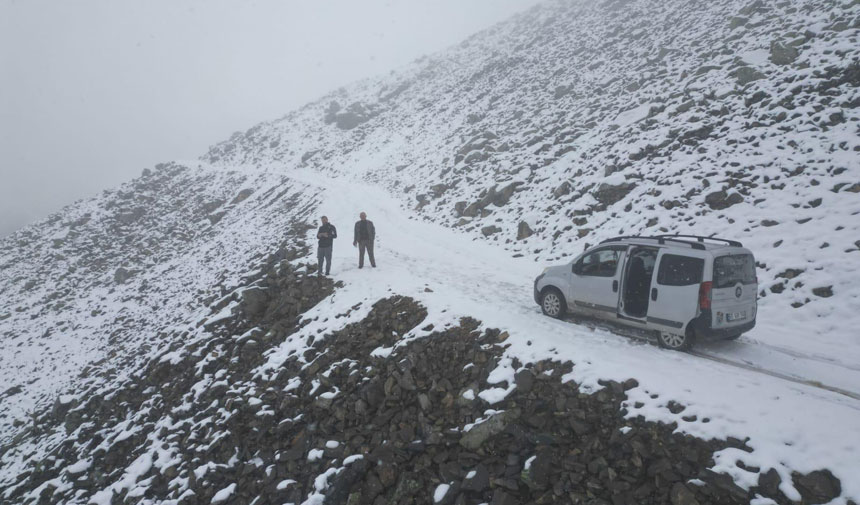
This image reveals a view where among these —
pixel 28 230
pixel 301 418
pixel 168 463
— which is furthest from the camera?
pixel 28 230

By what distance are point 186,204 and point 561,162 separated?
34700 millimetres

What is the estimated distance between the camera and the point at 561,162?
64.6ft

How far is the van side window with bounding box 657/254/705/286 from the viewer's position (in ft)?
21.4

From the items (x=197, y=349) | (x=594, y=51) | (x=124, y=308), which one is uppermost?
(x=594, y=51)

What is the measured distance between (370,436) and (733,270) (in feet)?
22.7

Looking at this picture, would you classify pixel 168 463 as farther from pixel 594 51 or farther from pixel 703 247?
pixel 594 51

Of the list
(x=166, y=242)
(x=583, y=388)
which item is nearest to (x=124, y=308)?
(x=166, y=242)

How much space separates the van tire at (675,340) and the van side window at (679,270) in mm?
929

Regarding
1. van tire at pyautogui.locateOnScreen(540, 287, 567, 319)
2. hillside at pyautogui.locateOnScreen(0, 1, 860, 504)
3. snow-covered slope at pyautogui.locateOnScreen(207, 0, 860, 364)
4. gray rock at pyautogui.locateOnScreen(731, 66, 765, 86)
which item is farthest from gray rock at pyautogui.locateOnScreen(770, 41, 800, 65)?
van tire at pyautogui.locateOnScreen(540, 287, 567, 319)

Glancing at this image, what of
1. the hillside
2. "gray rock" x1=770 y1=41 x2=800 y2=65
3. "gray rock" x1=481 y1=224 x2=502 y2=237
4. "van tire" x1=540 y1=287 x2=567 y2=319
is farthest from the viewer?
"gray rock" x1=481 y1=224 x2=502 y2=237

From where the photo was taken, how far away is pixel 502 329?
7.77 meters

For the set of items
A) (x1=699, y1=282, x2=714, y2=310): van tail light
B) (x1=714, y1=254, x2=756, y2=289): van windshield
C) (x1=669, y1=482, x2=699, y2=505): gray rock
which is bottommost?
(x1=669, y1=482, x2=699, y2=505): gray rock

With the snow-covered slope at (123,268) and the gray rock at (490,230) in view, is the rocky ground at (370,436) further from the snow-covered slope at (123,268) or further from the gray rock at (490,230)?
the gray rock at (490,230)

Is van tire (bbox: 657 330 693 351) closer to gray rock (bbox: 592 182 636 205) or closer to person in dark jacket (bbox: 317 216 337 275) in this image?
gray rock (bbox: 592 182 636 205)
